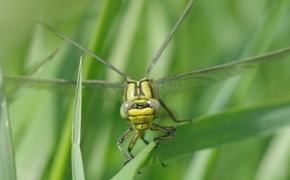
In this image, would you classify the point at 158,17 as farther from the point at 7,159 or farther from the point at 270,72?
the point at 7,159

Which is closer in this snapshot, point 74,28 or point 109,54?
point 109,54

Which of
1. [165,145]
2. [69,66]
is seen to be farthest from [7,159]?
[69,66]

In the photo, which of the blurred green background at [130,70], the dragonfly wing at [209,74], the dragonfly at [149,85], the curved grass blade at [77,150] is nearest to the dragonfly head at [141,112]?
the dragonfly at [149,85]

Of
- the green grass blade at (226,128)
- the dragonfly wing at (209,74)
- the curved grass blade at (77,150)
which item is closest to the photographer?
the curved grass blade at (77,150)

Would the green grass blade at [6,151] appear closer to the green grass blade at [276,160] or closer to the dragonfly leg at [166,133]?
the dragonfly leg at [166,133]

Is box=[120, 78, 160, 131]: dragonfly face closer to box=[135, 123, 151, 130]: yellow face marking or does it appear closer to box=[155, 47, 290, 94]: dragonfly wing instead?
box=[135, 123, 151, 130]: yellow face marking

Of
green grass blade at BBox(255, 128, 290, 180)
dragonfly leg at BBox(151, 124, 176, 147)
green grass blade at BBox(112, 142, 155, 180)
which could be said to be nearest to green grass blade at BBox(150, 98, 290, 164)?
dragonfly leg at BBox(151, 124, 176, 147)
